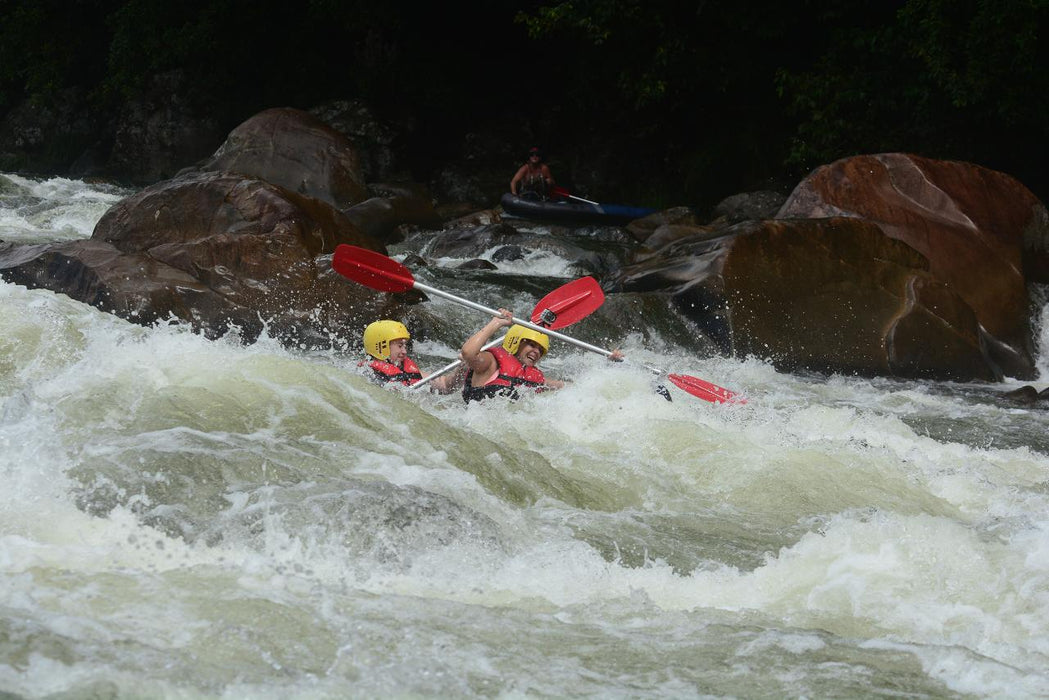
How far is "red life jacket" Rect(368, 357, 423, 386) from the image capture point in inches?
265

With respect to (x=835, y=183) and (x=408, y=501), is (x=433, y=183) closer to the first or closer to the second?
(x=835, y=183)

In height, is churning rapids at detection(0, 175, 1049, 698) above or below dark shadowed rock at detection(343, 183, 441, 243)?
above

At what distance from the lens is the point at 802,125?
1428 centimetres

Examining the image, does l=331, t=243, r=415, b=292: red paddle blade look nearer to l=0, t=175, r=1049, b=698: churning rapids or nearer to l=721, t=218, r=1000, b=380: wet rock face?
l=0, t=175, r=1049, b=698: churning rapids

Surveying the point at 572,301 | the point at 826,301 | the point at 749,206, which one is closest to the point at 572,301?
the point at 572,301

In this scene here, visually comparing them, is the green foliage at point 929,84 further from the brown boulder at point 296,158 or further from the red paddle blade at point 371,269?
the red paddle blade at point 371,269

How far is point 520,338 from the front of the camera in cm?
711

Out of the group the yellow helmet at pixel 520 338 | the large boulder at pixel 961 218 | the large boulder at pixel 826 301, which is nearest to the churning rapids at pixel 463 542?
the yellow helmet at pixel 520 338

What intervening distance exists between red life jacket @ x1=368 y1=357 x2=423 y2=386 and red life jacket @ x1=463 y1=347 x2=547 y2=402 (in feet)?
1.06

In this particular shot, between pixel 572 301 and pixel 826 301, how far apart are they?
7.58 ft

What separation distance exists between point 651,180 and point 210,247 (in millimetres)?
9921

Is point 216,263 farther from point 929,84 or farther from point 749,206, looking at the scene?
point 929,84

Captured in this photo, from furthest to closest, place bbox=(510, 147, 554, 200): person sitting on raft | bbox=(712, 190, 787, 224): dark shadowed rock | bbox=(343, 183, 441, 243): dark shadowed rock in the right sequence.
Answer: bbox=(510, 147, 554, 200): person sitting on raft → bbox=(712, 190, 787, 224): dark shadowed rock → bbox=(343, 183, 441, 243): dark shadowed rock

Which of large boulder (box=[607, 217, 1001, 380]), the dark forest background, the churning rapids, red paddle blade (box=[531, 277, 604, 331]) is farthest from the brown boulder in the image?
the churning rapids
